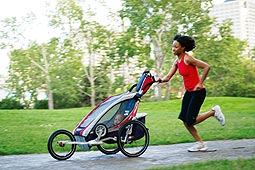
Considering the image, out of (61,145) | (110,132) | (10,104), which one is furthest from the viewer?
(10,104)

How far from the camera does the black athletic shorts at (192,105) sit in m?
7.05

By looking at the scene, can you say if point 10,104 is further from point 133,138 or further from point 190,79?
point 190,79

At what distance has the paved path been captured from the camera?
6.04 meters

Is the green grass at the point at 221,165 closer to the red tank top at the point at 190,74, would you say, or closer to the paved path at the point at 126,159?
the paved path at the point at 126,159

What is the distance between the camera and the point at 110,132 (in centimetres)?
682

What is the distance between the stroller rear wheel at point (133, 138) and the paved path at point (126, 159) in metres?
0.11

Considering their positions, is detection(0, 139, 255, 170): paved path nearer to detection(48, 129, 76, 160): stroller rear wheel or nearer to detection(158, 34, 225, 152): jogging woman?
detection(48, 129, 76, 160): stroller rear wheel

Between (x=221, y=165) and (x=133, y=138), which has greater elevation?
(x=133, y=138)

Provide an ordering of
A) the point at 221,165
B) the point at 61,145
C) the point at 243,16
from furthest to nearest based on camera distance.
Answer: the point at 243,16 < the point at 61,145 < the point at 221,165

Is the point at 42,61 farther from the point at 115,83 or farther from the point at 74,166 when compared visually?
the point at 74,166

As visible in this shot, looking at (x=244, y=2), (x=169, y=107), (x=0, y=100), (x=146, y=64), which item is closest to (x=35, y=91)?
(x=0, y=100)

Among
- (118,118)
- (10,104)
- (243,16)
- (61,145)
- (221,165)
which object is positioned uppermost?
(243,16)

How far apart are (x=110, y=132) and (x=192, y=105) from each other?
1274 mm

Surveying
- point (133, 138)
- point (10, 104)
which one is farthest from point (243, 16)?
point (133, 138)
